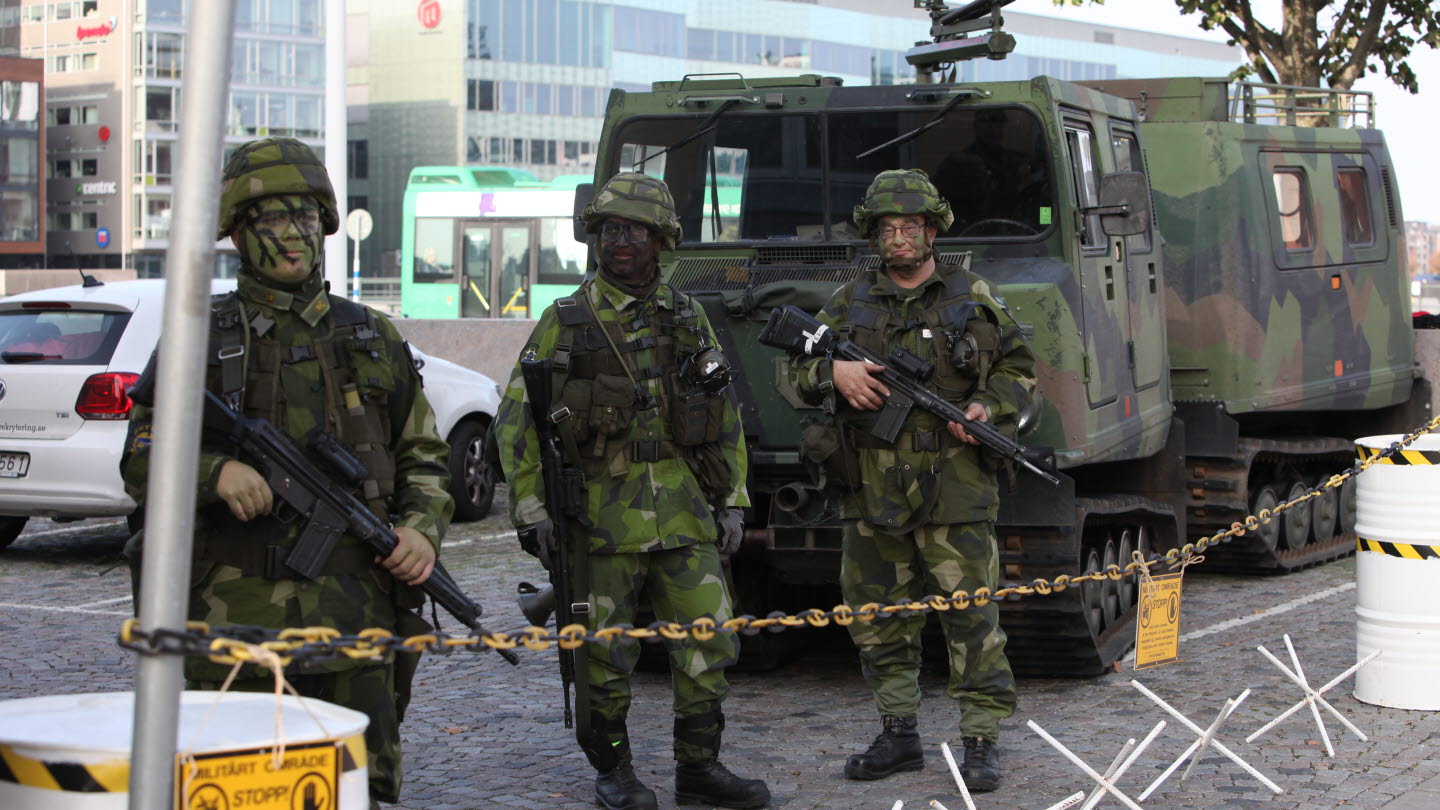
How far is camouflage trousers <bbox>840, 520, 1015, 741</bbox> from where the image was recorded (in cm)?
612

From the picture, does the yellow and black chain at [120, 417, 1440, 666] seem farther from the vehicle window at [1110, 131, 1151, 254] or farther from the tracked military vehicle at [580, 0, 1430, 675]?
the vehicle window at [1110, 131, 1151, 254]

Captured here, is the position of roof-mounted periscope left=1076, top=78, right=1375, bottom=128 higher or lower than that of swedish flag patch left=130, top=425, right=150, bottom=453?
higher

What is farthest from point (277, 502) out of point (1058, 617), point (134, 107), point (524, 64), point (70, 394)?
point (134, 107)

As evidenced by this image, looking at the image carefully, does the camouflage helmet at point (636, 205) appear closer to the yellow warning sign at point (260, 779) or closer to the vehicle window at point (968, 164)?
the vehicle window at point (968, 164)

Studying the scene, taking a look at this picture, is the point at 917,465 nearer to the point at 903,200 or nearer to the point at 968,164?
the point at 903,200

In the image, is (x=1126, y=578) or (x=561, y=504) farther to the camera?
(x=1126, y=578)

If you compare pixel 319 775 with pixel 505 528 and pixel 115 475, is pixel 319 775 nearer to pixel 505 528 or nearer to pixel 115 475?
pixel 115 475

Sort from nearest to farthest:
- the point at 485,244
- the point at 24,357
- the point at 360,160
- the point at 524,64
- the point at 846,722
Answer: the point at 846,722
the point at 24,357
the point at 485,244
the point at 524,64
the point at 360,160

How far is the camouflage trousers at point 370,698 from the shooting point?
4.32 m

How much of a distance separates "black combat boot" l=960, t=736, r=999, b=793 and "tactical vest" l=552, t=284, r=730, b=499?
125 cm

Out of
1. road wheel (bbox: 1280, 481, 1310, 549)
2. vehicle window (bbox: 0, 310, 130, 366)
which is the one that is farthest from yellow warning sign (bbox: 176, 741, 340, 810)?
road wheel (bbox: 1280, 481, 1310, 549)

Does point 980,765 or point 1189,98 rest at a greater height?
point 1189,98

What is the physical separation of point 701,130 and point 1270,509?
16.7ft

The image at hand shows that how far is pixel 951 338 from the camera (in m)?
6.28
